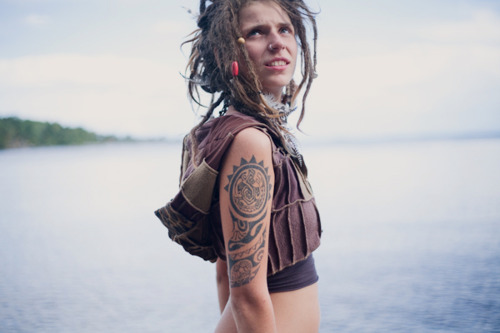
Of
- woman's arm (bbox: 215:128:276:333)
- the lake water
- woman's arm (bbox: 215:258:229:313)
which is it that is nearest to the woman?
woman's arm (bbox: 215:128:276:333)

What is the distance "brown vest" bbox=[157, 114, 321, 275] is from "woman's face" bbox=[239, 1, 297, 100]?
22 cm

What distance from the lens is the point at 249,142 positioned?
128 centimetres

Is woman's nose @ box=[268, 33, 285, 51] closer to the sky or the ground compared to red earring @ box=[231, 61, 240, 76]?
closer to the sky

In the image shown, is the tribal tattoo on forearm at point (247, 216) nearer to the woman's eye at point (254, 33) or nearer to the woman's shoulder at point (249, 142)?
the woman's shoulder at point (249, 142)

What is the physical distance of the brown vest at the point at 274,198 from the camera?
1.33 meters

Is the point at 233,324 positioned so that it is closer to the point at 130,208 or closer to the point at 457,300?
the point at 457,300

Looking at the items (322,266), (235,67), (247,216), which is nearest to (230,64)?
(235,67)

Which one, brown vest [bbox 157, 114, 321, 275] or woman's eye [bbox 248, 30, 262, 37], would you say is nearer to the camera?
brown vest [bbox 157, 114, 321, 275]

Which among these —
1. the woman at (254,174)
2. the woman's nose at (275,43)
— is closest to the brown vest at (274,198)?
the woman at (254,174)

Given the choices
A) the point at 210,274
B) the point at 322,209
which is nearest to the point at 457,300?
the point at 210,274

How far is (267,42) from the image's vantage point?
4.97 feet

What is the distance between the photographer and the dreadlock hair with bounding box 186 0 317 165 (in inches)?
58.0

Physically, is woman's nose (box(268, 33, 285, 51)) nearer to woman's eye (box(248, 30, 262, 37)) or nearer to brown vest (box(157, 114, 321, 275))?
woman's eye (box(248, 30, 262, 37))

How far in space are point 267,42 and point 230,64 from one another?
0.13 meters
